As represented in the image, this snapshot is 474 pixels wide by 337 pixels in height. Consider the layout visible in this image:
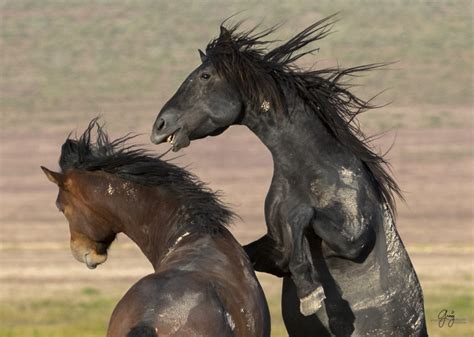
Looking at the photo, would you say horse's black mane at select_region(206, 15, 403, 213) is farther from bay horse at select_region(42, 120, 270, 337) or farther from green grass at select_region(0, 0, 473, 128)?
green grass at select_region(0, 0, 473, 128)

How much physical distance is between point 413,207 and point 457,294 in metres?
11.1

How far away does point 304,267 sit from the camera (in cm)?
855

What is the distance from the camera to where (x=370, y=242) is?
895 cm

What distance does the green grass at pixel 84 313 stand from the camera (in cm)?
1545

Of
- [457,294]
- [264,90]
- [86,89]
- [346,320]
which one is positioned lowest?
[86,89]

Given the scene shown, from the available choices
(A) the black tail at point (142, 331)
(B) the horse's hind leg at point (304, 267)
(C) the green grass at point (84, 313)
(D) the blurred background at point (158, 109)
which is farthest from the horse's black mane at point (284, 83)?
(D) the blurred background at point (158, 109)

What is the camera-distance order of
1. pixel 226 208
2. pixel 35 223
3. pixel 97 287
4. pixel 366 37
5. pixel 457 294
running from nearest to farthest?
pixel 226 208 < pixel 457 294 < pixel 97 287 < pixel 35 223 < pixel 366 37

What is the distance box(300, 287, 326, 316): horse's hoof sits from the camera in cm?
844

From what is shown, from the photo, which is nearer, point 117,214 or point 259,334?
point 259,334

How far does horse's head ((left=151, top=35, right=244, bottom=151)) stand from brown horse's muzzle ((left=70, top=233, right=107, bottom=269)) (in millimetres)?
669

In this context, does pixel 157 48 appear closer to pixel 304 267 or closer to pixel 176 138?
pixel 176 138

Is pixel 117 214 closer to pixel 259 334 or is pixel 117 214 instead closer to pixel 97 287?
pixel 259 334

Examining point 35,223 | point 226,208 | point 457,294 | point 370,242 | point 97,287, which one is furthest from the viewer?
point 35,223

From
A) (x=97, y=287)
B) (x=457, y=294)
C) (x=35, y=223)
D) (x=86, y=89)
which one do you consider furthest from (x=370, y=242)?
(x=86, y=89)
